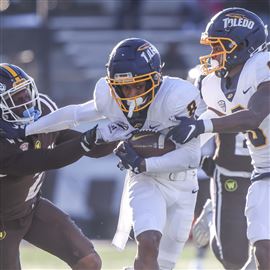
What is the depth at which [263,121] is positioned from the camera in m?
5.11

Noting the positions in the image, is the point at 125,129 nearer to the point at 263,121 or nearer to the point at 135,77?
the point at 135,77

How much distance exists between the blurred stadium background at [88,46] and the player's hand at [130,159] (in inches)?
175

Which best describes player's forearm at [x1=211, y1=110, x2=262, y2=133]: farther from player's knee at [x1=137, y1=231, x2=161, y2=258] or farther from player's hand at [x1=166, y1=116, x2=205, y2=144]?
player's knee at [x1=137, y1=231, x2=161, y2=258]

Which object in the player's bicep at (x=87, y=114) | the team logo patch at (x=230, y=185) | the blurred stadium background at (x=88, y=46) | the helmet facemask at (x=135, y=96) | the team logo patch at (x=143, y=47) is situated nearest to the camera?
the helmet facemask at (x=135, y=96)

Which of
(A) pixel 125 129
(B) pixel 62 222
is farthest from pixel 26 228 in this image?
(A) pixel 125 129

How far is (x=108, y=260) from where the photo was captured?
816cm

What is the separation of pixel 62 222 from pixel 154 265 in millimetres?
724

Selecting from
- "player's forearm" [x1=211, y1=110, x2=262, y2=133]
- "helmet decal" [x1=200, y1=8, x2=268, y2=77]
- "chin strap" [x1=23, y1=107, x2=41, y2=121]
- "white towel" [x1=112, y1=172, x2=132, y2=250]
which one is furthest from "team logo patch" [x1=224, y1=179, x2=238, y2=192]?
"chin strap" [x1=23, y1=107, x2=41, y2=121]

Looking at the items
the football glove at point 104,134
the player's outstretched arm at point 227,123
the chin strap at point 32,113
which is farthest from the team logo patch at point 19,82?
the player's outstretched arm at point 227,123

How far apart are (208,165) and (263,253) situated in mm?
1617

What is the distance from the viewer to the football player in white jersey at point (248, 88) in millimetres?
4875

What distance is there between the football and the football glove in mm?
63

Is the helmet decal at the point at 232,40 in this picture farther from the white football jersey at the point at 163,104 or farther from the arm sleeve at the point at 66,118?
the arm sleeve at the point at 66,118

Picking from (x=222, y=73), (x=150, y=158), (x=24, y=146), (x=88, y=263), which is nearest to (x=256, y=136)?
(x=222, y=73)
